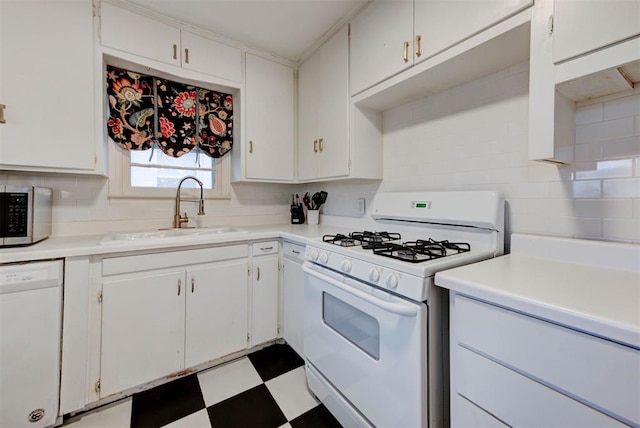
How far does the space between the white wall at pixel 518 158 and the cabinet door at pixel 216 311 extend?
1262 millimetres

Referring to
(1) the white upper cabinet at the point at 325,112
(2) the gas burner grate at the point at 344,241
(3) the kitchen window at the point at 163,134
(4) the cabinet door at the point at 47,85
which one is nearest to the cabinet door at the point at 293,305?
(2) the gas burner grate at the point at 344,241

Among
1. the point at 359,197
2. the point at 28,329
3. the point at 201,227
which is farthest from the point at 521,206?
the point at 28,329

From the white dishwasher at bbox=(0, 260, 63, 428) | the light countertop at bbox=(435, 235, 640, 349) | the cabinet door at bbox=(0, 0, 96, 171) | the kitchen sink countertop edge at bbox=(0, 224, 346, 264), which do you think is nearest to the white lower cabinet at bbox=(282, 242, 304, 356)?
the kitchen sink countertop edge at bbox=(0, 224, 346, 264)

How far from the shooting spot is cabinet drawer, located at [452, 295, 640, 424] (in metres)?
0.59

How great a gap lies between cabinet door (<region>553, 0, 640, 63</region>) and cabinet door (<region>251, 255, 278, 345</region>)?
5.97 feet

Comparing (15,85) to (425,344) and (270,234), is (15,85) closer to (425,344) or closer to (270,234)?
(270,234)

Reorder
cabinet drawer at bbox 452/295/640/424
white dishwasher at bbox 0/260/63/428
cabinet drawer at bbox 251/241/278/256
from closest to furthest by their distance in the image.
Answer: cabinet drawer at bbox 452/295/640/424 → white dishwasher at bbox 0/260/63/428 → cabinet drawer at bbox 251/241/278/256

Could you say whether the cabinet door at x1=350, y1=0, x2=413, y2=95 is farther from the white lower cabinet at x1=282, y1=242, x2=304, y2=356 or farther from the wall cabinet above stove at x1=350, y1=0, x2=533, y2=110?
the white lower cabinet at x1=282, y1=242, x2=304, y2=356

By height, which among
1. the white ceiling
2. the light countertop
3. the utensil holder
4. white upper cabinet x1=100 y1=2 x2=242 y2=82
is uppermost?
the white ceiling

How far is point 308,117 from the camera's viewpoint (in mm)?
2352

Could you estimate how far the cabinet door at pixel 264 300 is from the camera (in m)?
1.94

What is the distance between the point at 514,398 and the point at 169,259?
1.67m

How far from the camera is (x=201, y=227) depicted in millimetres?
2273

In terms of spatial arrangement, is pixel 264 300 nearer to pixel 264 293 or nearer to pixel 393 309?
pixel 264 293
